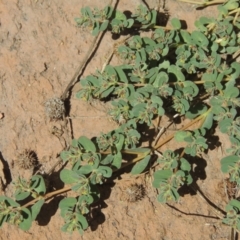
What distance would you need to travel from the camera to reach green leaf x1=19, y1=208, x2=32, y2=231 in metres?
3.77

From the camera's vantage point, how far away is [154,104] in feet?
12.4

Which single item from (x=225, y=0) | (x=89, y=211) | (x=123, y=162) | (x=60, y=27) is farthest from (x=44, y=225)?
(x=225, y=0)

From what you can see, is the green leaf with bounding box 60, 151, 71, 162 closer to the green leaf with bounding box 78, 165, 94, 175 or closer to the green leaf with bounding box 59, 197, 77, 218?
the green leaf with bounding box 78, 165, 94, 175

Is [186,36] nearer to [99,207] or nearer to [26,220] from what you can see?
[99,207]

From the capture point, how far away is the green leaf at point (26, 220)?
3.77m

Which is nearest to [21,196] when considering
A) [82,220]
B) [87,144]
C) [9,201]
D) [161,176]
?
[9,201]

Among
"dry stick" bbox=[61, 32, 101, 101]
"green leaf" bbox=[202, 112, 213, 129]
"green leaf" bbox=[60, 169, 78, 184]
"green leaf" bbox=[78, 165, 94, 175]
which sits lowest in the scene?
"green leaf" bbox=[60, 169, 78, 184]

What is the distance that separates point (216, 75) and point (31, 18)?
162cm

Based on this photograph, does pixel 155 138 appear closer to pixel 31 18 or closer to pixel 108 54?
pixel 108 54

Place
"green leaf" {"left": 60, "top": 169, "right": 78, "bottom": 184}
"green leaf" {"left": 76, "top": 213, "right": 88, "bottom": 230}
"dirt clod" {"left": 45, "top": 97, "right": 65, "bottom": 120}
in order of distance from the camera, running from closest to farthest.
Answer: "green leaf" {"left": 76, "top": 213, "right": 88, "bottom": 230} < "green leaf" {"left": 60, "top": 169, "right": 78, "bottom": 184} < "dirt clod" {"left": 45, "top": 97, "right": 65, "bottom": 120}

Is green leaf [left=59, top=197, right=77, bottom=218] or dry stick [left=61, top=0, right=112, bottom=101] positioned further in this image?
dry stick [left=61, top=0, right=112, bottom=101]

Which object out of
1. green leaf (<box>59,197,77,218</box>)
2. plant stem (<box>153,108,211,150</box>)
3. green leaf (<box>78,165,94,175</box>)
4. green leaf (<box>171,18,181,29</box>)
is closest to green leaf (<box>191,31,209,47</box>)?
green leaf (<box>171,18,181,29</box>)

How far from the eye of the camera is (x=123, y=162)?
4.09 meters

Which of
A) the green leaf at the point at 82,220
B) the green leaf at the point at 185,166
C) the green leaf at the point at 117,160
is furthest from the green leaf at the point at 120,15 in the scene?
the green leaf at the point at 82,220
